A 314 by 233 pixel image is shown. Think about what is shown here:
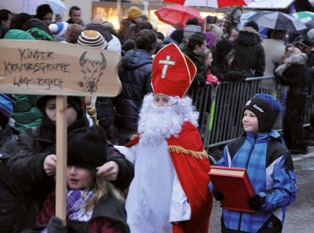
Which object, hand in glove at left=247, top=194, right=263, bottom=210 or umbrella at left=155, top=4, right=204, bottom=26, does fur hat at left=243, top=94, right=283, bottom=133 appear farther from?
umbrella at left=155, top=4, right=204, bottom=26

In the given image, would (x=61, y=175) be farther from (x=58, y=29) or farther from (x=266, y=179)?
(x=58, y=29)

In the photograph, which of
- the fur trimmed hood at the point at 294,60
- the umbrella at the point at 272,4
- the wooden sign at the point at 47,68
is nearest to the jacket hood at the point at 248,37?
the fur trimmed hood at the point at 294,60

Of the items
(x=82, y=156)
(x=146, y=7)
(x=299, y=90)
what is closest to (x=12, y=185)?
(x=82, y=156)

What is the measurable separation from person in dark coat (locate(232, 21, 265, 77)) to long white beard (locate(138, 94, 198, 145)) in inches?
197

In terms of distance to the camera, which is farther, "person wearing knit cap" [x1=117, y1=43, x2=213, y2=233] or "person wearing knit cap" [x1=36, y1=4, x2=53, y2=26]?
"person wearing knit cap" [x1=36, y1=4, x2=53, y2=26]

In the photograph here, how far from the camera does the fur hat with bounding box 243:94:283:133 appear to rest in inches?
224

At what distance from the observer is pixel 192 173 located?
239 inches

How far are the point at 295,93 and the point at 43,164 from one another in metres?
8.39

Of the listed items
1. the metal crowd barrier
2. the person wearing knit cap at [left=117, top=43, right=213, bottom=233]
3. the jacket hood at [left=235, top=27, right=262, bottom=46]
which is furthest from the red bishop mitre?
the jacket hood at [left=235, top=27, right=262, bottom=46]

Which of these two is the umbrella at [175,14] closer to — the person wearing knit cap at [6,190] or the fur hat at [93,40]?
the fur hat at [93,40]

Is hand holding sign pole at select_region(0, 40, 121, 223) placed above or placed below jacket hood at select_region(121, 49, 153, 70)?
above

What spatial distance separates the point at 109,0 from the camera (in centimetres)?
2189

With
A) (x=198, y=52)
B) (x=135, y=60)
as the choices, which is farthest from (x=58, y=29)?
(x=135, y=60)

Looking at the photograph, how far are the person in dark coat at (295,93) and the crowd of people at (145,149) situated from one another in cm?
3
